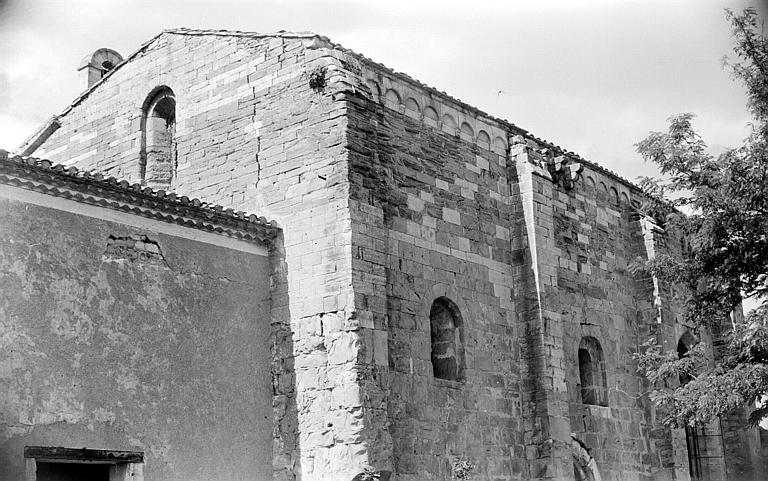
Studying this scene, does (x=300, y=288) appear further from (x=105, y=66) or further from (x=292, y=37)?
(x=105, y=66)

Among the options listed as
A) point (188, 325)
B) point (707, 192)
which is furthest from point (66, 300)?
point (707, 192)

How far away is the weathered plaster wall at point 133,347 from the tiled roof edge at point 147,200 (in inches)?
10.2

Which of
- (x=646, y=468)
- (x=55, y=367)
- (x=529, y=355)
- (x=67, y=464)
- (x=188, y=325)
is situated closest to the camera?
(x=55, y=367)

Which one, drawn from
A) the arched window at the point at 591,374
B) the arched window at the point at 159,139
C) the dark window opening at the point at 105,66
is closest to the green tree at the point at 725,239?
the arched window at the point at 591,374

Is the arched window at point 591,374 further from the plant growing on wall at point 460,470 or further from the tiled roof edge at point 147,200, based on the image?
the tiled roof edge at point 147,200

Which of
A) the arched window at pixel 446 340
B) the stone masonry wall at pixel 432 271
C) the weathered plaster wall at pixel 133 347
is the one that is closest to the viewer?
the weathered plaster wall at pixel 133 347

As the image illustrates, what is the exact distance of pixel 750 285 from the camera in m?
14.6

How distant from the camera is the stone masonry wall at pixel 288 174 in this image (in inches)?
477

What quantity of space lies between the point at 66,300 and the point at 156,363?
1.31 metres

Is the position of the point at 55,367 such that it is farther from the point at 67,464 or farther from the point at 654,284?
the point at 654,284

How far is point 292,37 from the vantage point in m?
13.7

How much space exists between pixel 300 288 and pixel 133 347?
2.48m

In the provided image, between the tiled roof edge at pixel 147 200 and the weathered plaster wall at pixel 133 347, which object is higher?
the tiled roof edge at pixel 147 200

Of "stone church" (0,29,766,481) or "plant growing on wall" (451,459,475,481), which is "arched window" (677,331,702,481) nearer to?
"stone church" (0,29,766,481)
